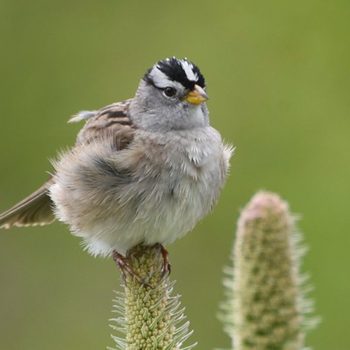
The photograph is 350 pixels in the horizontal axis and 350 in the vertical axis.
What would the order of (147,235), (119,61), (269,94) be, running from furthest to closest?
1. (119,61)
2. (269,94)
3. (147,235)

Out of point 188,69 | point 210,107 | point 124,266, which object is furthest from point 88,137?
point 210,107

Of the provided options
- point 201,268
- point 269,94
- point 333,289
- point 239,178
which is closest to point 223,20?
point 269,94

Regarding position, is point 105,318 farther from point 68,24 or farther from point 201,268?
point 68,24

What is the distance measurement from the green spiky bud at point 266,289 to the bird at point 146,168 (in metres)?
1.30

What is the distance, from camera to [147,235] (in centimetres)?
285

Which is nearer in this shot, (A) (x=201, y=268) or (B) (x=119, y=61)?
(A) (x=201, y=268)

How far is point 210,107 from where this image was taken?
5531 mm

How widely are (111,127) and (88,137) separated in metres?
0.08

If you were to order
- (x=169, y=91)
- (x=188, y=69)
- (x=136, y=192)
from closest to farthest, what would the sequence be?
(x=136, y=192), (x=188, y=69), (x=169, y=91)

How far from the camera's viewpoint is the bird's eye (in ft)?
10.5

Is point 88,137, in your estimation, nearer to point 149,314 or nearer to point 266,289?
point 149,314

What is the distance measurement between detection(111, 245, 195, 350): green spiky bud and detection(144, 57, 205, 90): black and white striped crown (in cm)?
96

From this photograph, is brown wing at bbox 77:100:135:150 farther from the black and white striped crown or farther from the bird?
the black and white striped crown

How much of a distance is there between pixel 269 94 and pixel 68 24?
137cm
